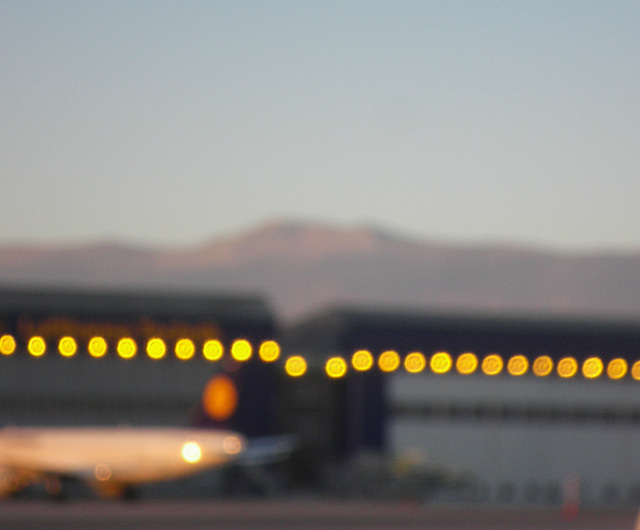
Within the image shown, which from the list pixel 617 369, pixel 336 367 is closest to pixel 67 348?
pixel 336 367

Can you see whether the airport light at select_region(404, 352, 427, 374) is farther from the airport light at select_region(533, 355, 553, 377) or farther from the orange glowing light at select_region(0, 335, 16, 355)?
the orange glowing light at select_region(0, 335, 16, 355)

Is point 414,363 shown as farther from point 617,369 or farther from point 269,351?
point 617,369

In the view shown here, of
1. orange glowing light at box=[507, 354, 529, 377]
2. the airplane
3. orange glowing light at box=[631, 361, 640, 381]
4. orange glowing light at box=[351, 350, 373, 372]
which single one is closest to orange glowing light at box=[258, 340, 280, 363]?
orange glowing light at box=[351, 350, 373, 372]

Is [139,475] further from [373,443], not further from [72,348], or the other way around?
[373,443]

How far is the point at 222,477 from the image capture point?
5225 cm

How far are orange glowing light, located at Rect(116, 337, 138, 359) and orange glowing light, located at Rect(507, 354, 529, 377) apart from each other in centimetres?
1950

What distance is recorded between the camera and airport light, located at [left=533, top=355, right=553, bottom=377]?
56.0 m

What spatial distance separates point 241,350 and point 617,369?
20401 millimetres

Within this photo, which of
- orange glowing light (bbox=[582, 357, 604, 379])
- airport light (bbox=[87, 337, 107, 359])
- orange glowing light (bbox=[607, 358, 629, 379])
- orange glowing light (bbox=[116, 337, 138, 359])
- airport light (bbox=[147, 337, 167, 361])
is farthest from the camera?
orange glowing light (bbox=[607, 358, 629, 379])

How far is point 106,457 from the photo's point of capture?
46812mm

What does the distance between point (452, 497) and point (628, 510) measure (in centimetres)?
826

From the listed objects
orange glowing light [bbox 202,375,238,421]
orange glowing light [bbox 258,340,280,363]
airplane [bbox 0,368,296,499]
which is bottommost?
airplane [bbox 0,368,296,499]

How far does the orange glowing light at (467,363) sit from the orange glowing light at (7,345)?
2243cm

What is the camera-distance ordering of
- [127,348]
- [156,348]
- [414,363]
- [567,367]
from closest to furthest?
1. [127,348]
2. [156,348]
3. [414,363]
4. [567,367]
